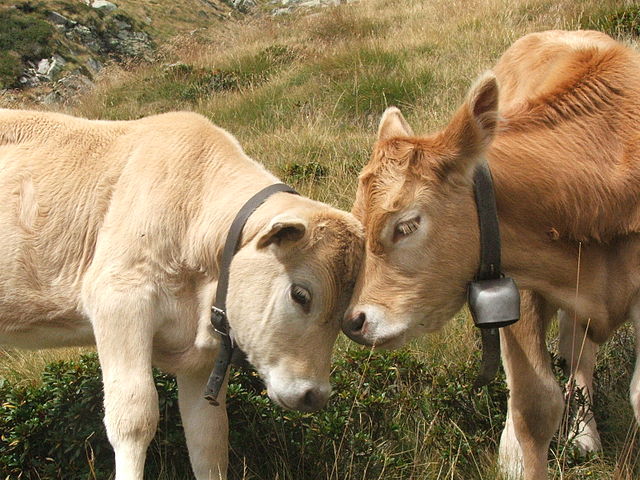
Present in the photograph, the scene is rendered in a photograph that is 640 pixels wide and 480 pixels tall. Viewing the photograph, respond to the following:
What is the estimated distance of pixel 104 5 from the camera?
49.9m

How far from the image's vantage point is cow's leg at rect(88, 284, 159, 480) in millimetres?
3914

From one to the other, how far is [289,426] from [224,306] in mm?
1206

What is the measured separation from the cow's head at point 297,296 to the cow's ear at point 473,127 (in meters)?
0.62

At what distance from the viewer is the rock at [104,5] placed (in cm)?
4934

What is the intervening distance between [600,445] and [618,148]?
1882 millimetres

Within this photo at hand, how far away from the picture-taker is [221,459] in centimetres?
452

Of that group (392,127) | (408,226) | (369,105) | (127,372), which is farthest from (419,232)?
(369,105)

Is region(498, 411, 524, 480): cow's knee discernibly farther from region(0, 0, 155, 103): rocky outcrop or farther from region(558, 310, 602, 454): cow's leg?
region(0, 0, 155, 103): rocky outcrop

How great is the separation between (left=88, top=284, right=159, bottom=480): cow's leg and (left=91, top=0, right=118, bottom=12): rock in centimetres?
4843

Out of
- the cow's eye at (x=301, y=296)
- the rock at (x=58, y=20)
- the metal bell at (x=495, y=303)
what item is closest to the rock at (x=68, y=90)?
the cow's eye at (x=301, y=296)

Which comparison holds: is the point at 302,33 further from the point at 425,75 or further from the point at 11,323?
the point at 11,323

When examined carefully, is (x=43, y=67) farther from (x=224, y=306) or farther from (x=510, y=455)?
(x=510, y=455)

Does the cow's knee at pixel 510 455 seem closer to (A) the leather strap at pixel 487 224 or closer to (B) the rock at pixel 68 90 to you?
(A) the leather strap at pixel 487 224

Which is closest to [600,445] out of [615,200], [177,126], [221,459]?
[615,200]
